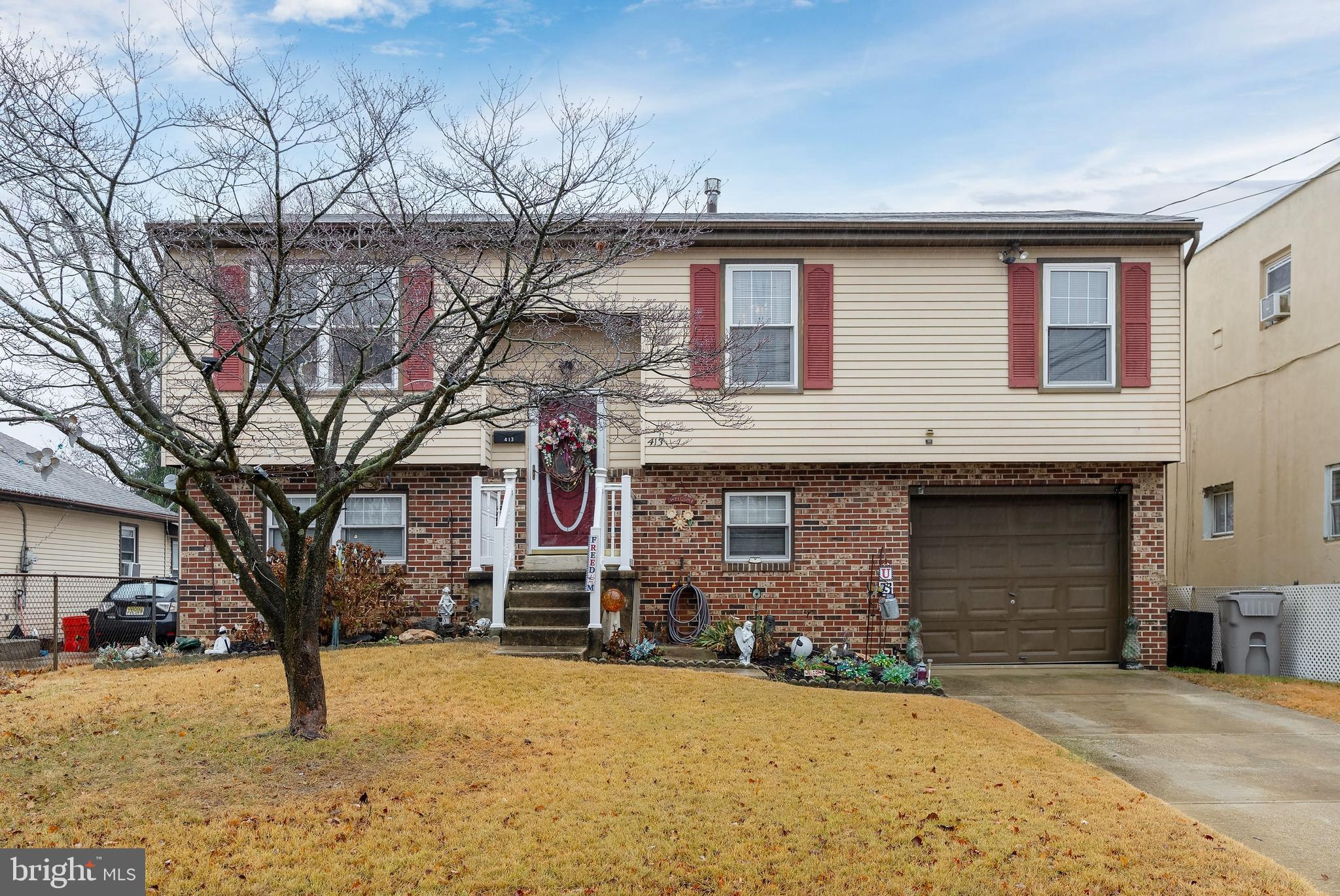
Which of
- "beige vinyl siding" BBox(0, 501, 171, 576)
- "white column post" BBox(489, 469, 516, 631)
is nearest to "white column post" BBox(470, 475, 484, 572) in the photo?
"white column post" BBox(489, 469, 516, 631)

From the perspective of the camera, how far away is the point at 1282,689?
38.5ft

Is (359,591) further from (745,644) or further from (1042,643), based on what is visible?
(1042,643)

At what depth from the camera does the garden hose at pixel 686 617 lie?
1312 cm

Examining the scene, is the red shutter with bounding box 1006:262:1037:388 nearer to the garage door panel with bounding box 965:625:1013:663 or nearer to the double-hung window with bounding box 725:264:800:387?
the double-hung window with bounding box 725:264:800:387

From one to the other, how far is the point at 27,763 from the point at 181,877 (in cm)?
260

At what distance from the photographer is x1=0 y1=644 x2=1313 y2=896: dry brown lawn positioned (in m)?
5.38

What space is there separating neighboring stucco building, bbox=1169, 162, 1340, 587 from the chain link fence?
15531mm

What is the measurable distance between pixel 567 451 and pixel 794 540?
305cm

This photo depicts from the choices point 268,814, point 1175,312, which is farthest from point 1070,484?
point 268,814

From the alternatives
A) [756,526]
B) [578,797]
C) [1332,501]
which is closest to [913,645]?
[756,526]

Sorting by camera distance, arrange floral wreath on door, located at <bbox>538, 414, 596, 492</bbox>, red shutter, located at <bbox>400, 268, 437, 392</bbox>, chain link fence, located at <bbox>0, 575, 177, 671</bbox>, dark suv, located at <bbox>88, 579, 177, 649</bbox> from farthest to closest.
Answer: dark suv, located at <bbox>88, 579, 177, 649</bbox> → chain link fence, located at <bbox>0, 575, 177, 671</bbox> → floral wreath on door, located at <bbox>538, 414, 596, 492</bbox> → red shutter, located at <bbox>400, 268, 437, 392</bbox>

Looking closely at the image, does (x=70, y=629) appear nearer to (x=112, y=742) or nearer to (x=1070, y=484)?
(x=112, y=742)

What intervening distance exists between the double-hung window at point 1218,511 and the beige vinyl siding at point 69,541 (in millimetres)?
18957

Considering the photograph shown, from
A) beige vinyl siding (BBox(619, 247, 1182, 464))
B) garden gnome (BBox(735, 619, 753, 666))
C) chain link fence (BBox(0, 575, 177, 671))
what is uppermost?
beige vinyl siding (BBox(619, 247, 1182, 464))
